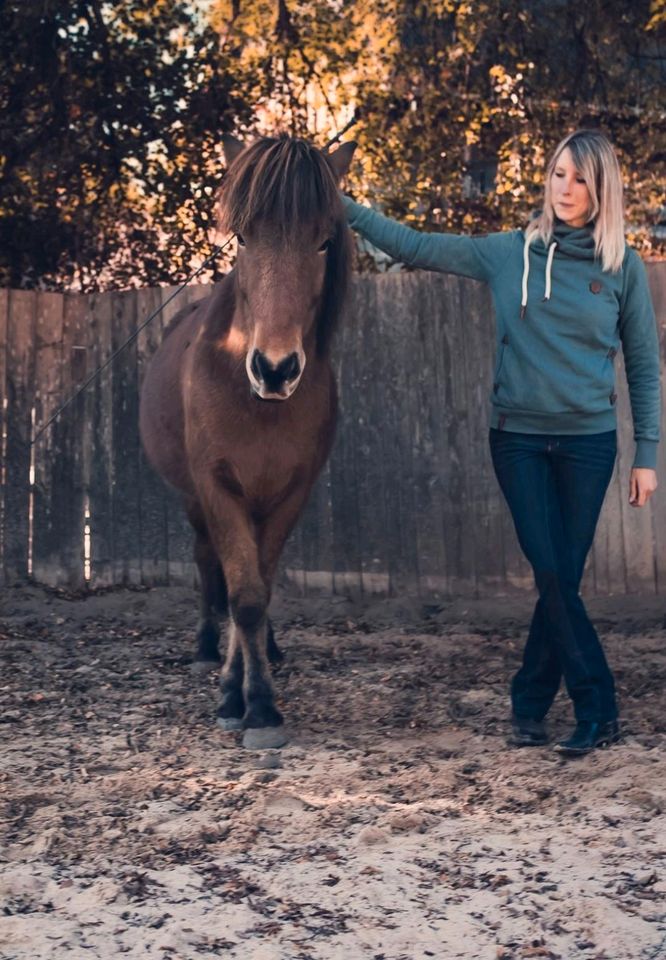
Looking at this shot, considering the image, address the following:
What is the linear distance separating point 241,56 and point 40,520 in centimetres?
406

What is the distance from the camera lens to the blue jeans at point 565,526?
392cm

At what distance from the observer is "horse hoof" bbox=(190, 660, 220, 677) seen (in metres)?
5.33

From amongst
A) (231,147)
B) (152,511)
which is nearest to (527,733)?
(231,147)

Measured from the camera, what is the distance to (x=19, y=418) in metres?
7.59

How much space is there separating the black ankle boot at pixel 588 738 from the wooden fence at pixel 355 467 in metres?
2.70

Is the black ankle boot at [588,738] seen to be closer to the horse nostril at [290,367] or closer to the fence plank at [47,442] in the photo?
the horse nostril at [290,367]

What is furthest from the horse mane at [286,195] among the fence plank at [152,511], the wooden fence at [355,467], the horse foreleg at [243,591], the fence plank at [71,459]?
the fence plank at [71,459]

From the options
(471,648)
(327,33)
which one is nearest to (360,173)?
(327,33)

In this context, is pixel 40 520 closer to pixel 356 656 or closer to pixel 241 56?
pixel 356 656

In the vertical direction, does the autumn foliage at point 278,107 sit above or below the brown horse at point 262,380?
above

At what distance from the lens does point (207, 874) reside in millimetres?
2912

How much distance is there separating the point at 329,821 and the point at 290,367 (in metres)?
1.41

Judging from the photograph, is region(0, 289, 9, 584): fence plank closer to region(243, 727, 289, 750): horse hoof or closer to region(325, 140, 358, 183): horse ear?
region(325, 140, 358, 183): horse ear

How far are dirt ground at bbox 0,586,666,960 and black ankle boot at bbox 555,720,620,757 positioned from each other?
0.06m
